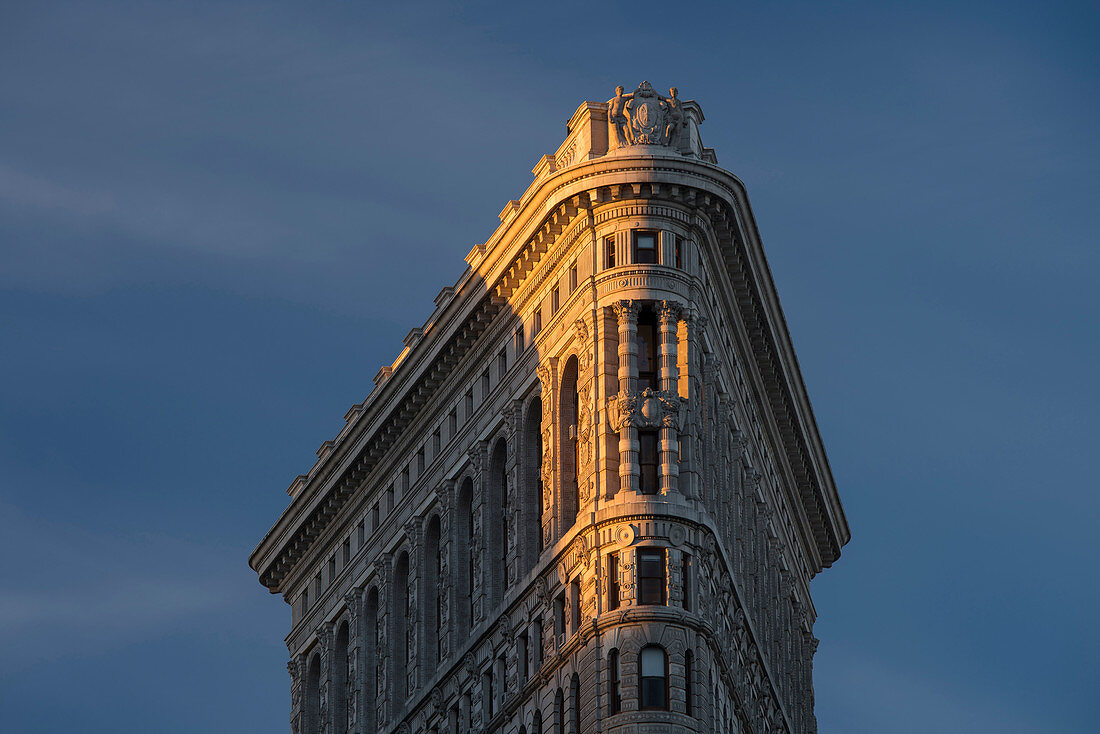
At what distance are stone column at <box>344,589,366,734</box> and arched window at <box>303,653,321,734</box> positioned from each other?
5171mm

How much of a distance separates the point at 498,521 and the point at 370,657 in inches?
682

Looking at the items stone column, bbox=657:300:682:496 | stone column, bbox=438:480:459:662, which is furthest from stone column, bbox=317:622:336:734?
stone column, bbox=657:300:682:496

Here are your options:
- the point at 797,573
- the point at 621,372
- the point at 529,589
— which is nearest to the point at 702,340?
the point at 621,372

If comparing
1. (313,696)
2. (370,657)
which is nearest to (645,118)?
(370,657)

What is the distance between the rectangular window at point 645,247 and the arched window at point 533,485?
9655mm

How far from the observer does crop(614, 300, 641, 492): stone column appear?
4636 inches

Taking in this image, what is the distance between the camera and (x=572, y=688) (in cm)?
11681

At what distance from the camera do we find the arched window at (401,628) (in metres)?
139

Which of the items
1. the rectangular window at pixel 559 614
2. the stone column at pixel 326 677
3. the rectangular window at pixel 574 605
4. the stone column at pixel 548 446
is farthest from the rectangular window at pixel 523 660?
the stone column at pixel 326 677

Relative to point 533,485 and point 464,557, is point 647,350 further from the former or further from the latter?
point 464,557

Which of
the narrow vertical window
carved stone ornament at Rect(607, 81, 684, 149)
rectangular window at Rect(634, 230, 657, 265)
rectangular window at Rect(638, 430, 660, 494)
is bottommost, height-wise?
the narrow vertical window

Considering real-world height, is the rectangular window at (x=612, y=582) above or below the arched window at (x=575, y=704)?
above

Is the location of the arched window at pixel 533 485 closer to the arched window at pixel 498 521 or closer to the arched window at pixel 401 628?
the arched window at pixel 498 521

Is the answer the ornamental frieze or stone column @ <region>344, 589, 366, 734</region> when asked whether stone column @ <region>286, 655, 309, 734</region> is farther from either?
the ornamental frieze
